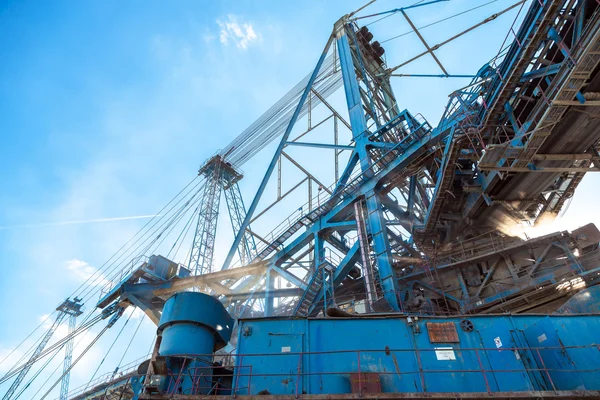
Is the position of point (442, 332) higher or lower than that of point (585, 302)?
lower

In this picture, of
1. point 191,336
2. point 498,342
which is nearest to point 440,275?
point 498,342

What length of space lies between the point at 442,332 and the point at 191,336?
A: 22.6 ft

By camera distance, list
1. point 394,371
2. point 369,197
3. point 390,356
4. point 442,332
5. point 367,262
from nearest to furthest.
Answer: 1. point 394,371
2. point 390,356
3. point 442,332
4. point 367,262
5. point 369,197

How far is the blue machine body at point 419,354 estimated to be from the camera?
8.88 metres

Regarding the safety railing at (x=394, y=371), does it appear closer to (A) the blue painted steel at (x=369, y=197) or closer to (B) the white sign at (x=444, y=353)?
(B) the white sign at (x=444, y=353)

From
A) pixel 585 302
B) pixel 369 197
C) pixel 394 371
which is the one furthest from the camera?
pixel 369 197

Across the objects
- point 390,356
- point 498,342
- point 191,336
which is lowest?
point 390,356

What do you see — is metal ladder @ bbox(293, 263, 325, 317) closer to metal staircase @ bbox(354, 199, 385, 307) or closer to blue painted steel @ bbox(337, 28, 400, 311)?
metal staircase @ bbox(354, 199, 385, 307)

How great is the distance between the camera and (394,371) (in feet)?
30.5

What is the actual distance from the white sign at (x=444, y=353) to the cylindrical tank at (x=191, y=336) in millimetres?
5846

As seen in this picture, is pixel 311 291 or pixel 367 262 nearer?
pixel 367 262

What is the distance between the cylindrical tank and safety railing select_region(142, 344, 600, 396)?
0.21 m

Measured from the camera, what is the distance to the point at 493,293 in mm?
14773

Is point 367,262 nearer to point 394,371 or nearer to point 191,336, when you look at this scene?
→ point 394,371
